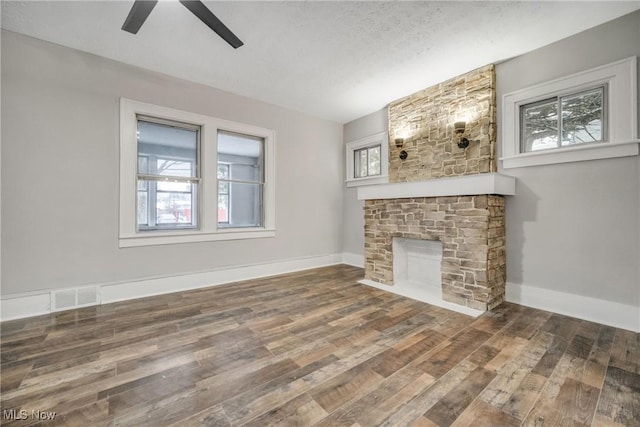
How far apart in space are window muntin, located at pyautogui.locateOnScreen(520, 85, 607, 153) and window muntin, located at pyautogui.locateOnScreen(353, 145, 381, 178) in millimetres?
2224

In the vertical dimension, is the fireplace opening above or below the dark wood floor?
above

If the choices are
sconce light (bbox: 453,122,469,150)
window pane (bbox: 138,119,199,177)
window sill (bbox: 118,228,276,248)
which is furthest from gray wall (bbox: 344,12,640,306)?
window pane (bbox: 138,119,199,177)

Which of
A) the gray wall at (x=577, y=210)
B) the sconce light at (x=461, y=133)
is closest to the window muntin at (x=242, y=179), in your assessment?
the sconce light at (x=461, y=133)

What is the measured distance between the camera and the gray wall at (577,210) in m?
2.39

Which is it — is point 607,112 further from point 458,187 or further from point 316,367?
point 316,367

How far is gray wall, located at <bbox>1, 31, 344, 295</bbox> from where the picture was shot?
2.59 m

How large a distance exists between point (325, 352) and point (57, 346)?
2.15 metres

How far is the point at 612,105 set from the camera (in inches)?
96.3

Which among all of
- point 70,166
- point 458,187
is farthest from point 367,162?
point 70,166

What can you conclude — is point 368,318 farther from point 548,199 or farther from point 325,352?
point 548,199

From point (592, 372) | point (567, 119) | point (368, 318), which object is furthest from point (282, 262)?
point (567, 119)

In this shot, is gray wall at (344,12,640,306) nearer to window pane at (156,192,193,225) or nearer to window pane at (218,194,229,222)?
window pane at (218,194,229,222)

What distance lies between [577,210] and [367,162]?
310 centimetres

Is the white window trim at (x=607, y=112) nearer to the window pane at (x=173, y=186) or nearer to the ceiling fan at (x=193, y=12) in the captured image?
the ceiling fan at (x=193, y=12)
